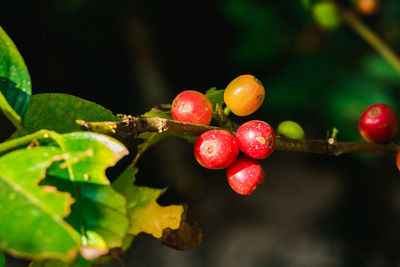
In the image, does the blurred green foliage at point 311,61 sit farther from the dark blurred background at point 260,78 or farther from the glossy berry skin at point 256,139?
the glossy berry skin at point 256,139

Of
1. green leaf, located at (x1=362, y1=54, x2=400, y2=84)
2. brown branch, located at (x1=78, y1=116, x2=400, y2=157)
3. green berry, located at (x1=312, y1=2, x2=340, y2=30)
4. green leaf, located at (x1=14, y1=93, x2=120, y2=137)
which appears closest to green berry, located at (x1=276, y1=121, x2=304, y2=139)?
brown branch, located at (x1=78, y1=116, x2=400, y2=157)

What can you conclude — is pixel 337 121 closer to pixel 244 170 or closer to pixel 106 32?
pixel 244 170

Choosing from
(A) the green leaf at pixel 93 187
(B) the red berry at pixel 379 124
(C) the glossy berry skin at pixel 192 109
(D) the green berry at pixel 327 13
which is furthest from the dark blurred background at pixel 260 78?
(A) the green leaf at pixel 93 187

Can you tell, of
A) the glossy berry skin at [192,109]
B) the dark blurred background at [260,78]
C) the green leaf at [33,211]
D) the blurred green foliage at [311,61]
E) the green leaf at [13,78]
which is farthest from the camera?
the dark blurred background at [260,78]

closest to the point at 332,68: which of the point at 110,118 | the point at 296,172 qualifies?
the point at 110,118

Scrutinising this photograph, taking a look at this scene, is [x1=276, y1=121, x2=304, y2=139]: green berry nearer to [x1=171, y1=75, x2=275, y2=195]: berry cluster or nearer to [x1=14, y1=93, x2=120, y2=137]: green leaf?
[x1=171, y1=75, x2=275, y2=195]: berry cluster

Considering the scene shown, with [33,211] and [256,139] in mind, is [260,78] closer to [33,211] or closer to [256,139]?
[256,139]
